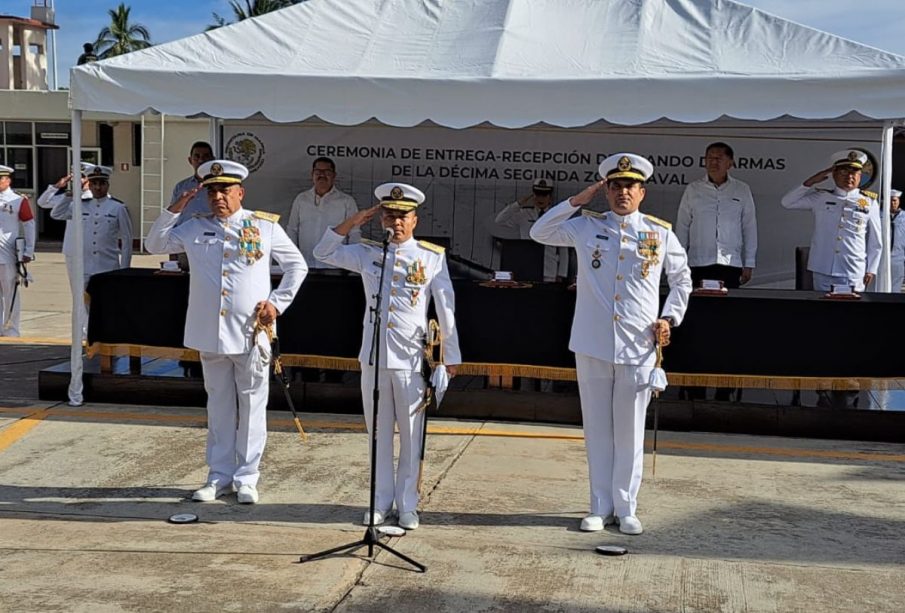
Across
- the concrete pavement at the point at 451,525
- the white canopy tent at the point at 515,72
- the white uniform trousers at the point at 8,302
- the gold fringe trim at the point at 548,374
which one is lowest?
the concrete pavement at the point at 451,525

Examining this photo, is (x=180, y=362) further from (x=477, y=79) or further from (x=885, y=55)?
(x=885, y=55)

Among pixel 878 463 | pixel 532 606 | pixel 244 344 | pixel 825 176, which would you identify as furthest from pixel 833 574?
pixel 825 176

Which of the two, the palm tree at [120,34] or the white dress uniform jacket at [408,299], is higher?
the palm tree at [120,34]

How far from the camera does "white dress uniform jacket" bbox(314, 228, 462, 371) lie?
221 inches

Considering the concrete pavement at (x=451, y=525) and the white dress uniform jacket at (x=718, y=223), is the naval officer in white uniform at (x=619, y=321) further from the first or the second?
the white dress uniform jacket at (x=718, y=223)

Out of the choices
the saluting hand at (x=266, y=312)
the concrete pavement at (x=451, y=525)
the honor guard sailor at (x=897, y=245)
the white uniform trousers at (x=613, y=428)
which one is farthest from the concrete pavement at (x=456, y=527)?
the honor guard sailor at (x=897, y=245)

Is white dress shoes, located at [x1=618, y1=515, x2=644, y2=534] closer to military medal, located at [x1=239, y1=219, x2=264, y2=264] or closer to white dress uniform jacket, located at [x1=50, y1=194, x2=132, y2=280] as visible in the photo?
military medal, located at [x1=239, y1=219, x2=264, y2=264]

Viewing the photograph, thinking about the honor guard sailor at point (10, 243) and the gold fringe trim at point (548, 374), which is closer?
the gold fringe trim at point (548, 374)

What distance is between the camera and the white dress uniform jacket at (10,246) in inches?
449

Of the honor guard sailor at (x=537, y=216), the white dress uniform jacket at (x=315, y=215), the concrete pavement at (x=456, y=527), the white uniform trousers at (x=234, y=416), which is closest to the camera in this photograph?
the concrete pavement at (x=456, y=527)

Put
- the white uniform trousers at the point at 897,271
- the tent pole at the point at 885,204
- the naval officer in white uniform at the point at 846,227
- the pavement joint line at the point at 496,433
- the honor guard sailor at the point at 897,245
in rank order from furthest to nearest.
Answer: the honor guard sailor at the point at 897,245, the white uniform trousers at the point at 897,271, the naval officer in white uniform at the point at 846,227, the tent pole at the point at 885,204, the pavement joint line at the point at 496,433

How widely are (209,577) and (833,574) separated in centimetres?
290

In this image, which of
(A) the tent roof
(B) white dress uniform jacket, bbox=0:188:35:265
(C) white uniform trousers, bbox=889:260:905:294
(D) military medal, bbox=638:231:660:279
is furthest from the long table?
(C) white uniform trousers, bbox=889:260:905:294

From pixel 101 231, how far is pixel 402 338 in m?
5.52
